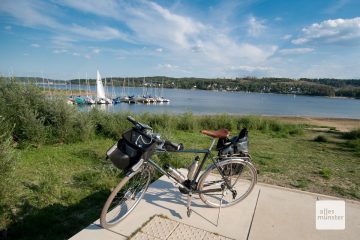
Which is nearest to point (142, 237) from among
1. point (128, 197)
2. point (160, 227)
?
point (160, 227)

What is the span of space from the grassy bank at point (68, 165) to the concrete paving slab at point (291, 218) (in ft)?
3.53

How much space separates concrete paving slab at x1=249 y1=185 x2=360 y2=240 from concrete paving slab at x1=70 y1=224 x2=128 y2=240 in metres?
1.48

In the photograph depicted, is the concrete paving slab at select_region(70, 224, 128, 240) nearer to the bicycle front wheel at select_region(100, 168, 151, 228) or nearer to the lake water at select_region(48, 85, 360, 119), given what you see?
the bicycle front wheel at select_region(100, 168, 151, 228)

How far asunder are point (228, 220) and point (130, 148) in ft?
4.99

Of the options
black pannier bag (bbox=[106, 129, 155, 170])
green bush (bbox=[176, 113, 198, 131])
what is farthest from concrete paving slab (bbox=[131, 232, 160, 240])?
green bush (bbox=[176, 113, 198, 131])

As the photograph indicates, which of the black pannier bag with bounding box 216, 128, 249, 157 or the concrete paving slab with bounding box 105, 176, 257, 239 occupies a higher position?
the black pannier bag with bounding box 216, 128, 249, 157

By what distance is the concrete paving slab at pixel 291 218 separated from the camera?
291 centimetres

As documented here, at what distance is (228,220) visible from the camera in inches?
123

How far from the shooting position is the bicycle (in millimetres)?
2717

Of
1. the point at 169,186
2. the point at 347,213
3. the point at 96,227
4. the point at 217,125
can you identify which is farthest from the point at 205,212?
the point at 217,125

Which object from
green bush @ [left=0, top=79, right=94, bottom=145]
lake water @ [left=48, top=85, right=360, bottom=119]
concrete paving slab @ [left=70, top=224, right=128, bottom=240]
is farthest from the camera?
lake water @ [left=48, top=85, right=360, bottom=119]

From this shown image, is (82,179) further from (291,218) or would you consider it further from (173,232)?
(291,218)

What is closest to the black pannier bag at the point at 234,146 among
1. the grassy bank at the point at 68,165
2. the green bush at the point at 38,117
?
the grassy bank at the point at 68,165

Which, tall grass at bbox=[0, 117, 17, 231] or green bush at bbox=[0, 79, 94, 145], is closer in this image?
tall grass at bbox=[0, 117, 17, 231]
